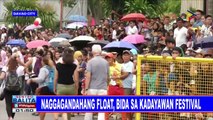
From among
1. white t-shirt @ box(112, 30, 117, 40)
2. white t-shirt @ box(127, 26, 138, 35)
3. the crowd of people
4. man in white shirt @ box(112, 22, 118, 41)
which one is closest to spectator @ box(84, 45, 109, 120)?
the crowd of people

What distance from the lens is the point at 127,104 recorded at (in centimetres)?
1254

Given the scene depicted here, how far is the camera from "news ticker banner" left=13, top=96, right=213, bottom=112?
1252 cm

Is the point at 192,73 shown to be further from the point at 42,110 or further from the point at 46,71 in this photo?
the point at 46,71

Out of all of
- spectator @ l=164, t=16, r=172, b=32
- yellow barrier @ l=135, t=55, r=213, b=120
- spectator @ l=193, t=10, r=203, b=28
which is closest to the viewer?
yellow barrier @ l=135, t=55, r=213, b=120

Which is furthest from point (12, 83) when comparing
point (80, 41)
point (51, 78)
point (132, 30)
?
point (132, 30)

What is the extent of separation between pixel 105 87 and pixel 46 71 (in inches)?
65.9

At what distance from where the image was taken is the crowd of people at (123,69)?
12953mm

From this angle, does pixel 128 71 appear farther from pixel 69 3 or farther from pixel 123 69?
pixel 69 3

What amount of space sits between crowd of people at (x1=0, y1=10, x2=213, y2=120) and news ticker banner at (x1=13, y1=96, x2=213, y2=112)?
0.29 meters

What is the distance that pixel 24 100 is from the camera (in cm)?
1659

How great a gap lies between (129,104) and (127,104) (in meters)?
0.04

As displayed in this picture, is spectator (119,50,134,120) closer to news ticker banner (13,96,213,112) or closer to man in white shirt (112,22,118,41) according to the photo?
news ticker banner (13,96,213,112)

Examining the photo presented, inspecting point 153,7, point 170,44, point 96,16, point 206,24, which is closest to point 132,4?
point 153,7

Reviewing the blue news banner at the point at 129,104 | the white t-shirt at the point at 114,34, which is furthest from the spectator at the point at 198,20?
the blue news banner at the point at 129,104
